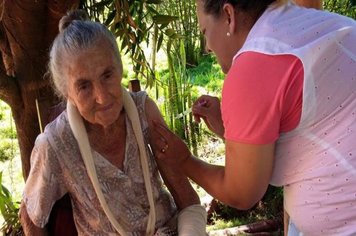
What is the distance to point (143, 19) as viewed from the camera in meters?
2.43

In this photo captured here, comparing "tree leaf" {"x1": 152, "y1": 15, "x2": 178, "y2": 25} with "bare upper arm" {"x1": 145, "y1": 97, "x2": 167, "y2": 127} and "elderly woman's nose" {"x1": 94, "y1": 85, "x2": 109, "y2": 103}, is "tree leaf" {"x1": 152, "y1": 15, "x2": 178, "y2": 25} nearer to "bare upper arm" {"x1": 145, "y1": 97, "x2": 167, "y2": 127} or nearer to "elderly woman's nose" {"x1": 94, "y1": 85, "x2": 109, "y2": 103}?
"bare upper arm" {"x1": 145, "y1": 97, "x2": 167, "y2": 127}

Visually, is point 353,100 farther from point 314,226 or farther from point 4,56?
point 4,56

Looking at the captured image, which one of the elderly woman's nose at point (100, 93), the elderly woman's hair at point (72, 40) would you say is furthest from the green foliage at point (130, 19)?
the elderly woman's nose at point (100, 93)

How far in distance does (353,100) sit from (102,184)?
98 cm

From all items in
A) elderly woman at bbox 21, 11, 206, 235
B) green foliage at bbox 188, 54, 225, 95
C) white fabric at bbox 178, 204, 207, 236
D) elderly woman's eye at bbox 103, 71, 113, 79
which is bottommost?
green foliage at bbox 188, 54, 225, 95

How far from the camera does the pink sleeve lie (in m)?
1.27

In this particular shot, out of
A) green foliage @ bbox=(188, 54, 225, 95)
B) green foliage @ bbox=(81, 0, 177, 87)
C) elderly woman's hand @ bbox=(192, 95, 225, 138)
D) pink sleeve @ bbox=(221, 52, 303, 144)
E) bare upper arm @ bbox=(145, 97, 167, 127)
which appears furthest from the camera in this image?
green foliage @ bbox=(188, 54, 225, 95)

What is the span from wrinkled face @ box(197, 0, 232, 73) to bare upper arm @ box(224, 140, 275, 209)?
266 mm

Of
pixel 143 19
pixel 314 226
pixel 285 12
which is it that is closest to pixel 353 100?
pixel 285 12

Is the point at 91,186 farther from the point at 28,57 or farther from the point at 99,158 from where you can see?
the point at 28,57

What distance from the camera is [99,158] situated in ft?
6.14

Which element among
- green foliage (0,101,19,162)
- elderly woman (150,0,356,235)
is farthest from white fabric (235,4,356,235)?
green foliage (0,101,19,162)

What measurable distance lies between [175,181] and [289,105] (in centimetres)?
80

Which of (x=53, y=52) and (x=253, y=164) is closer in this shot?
(x=253, y=164)
